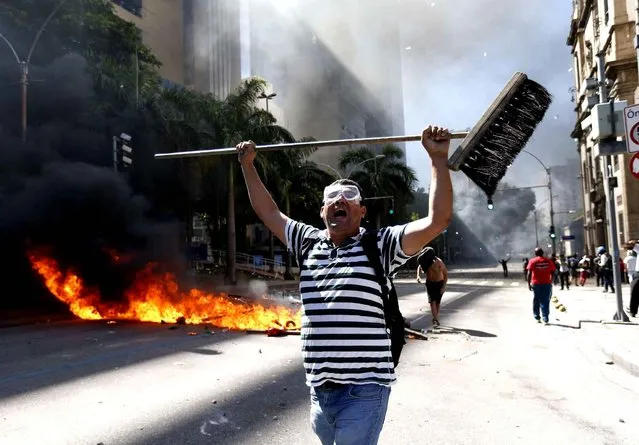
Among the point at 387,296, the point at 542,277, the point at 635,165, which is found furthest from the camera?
the point at 542,277

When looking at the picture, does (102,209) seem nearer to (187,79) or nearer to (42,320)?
(42,320)

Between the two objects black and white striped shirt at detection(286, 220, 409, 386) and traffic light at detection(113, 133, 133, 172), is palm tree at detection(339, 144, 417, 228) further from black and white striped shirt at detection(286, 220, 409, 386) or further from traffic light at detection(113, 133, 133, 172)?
black and white striped shirt at detection(286, 220, 409, 386)

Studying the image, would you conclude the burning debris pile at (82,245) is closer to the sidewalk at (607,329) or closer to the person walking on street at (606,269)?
the sidewalk at (607,329)

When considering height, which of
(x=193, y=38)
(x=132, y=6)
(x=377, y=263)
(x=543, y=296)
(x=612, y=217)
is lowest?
(x=543, y=296)

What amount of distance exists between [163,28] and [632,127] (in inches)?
2069

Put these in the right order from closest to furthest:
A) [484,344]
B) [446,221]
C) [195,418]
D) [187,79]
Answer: [446,221]
[195,418]
[484,344]
[187,79]

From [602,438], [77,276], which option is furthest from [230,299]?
[602,438]

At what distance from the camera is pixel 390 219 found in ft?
136

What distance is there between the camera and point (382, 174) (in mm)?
37438

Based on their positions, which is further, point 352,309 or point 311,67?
point 311,67

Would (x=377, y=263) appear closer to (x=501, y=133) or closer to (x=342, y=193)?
(x=342, y=193)

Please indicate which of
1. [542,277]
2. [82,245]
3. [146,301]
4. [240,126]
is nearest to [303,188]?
[240,126]

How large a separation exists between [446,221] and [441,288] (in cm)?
812

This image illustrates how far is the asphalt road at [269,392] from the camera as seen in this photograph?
3.97 metres
